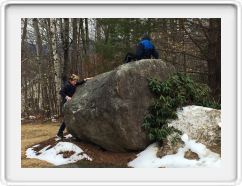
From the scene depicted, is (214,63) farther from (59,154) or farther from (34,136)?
(34,136)

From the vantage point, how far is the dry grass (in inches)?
418

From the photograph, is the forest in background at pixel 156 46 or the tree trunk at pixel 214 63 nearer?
the forest in background at pixel 156 46

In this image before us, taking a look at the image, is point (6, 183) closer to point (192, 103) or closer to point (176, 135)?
point (176, 135)

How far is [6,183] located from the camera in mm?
8695

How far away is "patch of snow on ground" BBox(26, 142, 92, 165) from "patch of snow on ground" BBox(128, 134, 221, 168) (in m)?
1.34

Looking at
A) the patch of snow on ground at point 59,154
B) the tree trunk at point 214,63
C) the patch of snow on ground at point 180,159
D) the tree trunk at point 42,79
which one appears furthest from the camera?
the tree trunk at point 42,79

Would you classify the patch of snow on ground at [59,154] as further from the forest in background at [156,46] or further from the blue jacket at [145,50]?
the forest in background at [156,46]

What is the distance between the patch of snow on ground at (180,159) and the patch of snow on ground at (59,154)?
4.40 ft

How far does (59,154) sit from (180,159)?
3075 mm

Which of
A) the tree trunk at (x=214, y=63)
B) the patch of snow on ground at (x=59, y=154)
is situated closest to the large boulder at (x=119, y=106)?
the patch of snow on ground at (x=59, y=154)

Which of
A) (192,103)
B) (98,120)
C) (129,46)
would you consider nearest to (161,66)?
(192,103)

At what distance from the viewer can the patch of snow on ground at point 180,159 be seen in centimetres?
953

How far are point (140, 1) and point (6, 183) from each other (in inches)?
168

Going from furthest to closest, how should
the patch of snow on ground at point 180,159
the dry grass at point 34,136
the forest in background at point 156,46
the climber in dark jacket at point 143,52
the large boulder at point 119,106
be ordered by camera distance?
the forest in background at point 156,46 → the climber in dark jacket at point 143,52 → the dry grass at point 34,136 → the large boulder at point 119,106 → the patch of snow on ground at point 180,159
